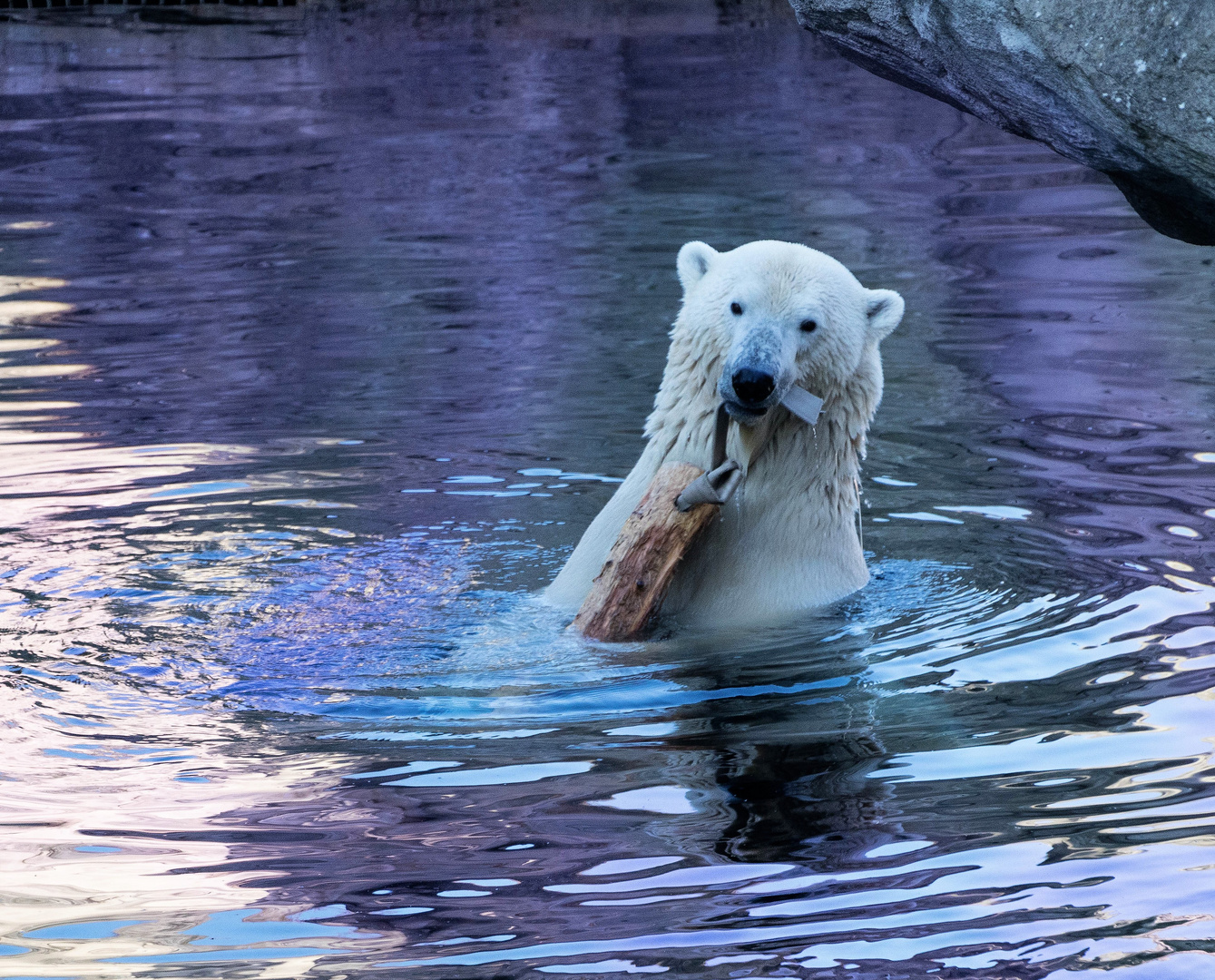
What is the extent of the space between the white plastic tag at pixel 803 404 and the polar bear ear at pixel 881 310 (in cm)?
32

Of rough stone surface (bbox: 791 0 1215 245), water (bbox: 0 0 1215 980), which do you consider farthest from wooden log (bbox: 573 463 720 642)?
rough stone surface (bbox: 791 0 1215 245)

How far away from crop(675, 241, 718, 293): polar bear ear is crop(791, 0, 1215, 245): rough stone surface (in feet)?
2.10

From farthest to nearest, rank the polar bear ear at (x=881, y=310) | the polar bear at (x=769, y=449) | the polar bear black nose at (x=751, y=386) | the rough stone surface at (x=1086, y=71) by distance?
1. the polar bear ear at (x=881, y=310)
2. the polar bear at (x=769, y=449)
3. the polar bear black nose at (x=751, y=386)
4. the rough stone surface at (x=1086, y=71)

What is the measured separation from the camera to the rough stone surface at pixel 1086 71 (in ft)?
10.2

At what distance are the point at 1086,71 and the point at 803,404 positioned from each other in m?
1.02

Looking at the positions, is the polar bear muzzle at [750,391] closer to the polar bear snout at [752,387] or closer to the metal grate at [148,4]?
the polar bear snout at [752,387]

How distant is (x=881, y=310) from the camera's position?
4016 mm

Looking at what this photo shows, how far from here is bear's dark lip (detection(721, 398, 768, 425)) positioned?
12.0ft

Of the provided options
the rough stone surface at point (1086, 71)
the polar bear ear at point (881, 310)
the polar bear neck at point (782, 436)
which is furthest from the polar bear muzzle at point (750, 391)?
the rough stone surface at point (1086, 71)

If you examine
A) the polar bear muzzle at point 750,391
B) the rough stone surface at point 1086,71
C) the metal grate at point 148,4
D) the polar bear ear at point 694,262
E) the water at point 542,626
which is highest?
the metal grate at point 148,4

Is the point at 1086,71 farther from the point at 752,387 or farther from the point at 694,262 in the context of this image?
the point at 694,262

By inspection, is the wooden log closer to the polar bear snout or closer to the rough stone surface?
the polar bear snout

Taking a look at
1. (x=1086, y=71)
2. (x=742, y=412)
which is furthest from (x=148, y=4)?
(x=1086, y=71)

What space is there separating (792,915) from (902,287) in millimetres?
6708
